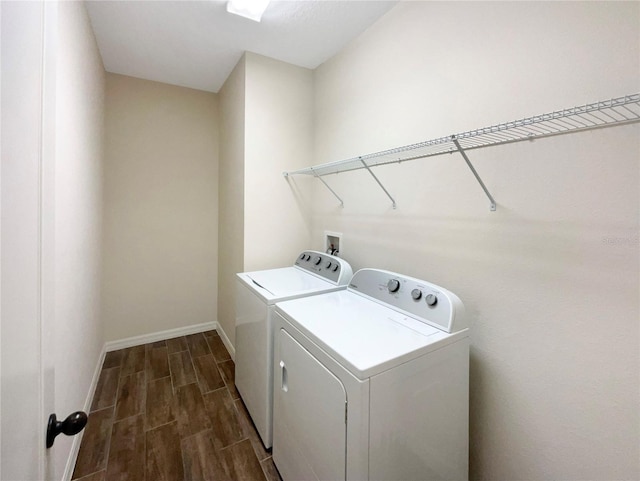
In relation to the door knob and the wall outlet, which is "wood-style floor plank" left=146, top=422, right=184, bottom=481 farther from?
the wall outlet

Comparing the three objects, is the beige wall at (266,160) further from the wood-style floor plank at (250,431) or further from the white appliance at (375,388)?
the white appliance at (375,388)

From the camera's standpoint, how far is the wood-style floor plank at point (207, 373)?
214 centimetres

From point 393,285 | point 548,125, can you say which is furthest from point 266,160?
point 548,125

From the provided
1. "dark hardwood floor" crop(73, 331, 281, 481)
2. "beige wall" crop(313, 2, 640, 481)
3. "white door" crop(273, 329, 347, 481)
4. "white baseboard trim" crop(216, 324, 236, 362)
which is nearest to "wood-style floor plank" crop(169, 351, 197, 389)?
"dark hardwood floor" crop(73, 331, 281, 481)

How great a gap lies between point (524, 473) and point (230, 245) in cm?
244

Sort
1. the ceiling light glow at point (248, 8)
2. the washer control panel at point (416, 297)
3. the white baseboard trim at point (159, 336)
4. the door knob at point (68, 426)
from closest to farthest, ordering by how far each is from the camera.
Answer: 1. the door knob at point (68, 426)
2. the washer control panel at point (416, 297)
3. the ceiling light glow at point (248, 8)
4. the white baseboard trim at point (159, 336)

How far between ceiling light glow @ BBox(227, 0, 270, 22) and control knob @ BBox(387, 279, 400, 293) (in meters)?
1.81

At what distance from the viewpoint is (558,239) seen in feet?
3.28

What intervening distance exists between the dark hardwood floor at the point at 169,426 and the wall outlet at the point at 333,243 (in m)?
1.31

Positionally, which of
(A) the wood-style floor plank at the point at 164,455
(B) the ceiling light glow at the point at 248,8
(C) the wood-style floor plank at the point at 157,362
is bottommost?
(A) the wood-style floor plank at the point at 164,455

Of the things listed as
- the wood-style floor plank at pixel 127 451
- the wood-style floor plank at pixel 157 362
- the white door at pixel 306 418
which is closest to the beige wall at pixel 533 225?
the white door at pixel 306 418

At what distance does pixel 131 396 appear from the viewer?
2.02 m

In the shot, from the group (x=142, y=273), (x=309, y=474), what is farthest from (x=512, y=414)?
(x=142, y=273)

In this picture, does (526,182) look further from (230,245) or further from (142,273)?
(142,273)
